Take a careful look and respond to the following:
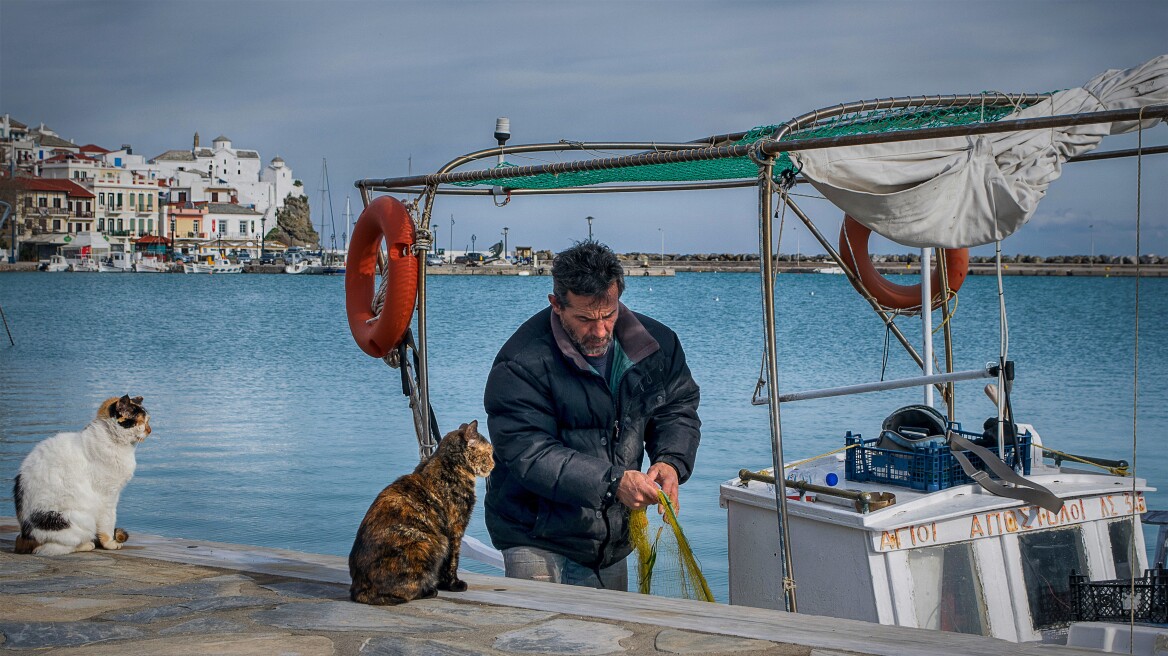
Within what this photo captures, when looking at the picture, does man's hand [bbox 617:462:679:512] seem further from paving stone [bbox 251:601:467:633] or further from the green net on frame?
the green net on frame

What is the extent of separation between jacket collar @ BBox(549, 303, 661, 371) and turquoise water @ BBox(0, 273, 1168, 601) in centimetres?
636

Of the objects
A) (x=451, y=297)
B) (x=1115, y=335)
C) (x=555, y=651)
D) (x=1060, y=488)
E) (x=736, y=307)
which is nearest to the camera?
(x=555, y=651)

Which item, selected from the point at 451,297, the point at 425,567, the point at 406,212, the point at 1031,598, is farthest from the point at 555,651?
the point at 451,297

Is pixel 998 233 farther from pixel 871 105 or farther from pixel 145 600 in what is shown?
pixel 145 600

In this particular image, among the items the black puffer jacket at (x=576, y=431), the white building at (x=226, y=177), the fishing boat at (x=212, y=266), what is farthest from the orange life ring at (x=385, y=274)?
the white building at (x=226, y=177)

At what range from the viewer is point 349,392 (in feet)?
84.2

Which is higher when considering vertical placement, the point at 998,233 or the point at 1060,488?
the point at 998,233

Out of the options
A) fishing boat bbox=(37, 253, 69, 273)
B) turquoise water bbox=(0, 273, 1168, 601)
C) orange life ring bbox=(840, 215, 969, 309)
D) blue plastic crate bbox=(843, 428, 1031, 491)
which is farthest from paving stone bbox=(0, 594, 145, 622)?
fishing boat bbox=(37, 253, 69, 273)

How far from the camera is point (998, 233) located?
16.8 feet

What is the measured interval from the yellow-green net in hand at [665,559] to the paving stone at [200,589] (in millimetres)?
1510

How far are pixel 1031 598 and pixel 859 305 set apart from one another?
2401 inches

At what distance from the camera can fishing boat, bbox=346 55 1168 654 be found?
4.82 metres

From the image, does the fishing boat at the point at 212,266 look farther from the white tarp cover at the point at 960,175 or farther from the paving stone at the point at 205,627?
the paving stone at the point at 205,627

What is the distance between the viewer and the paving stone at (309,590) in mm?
4117
